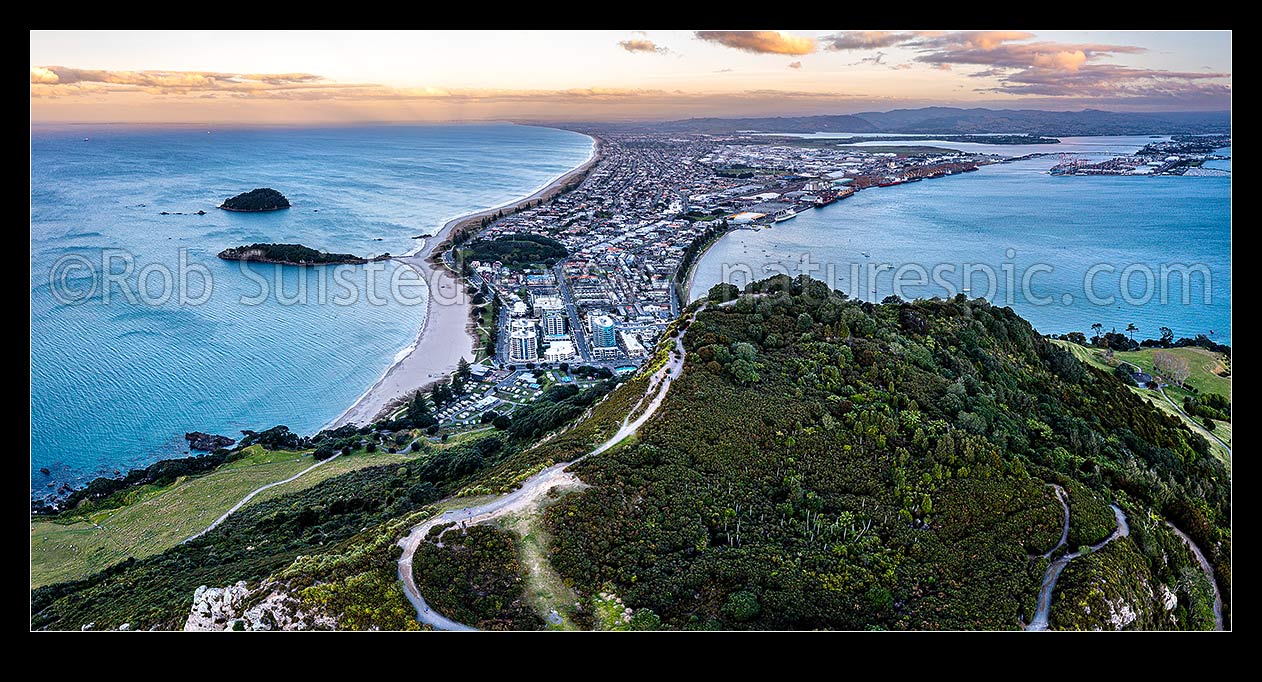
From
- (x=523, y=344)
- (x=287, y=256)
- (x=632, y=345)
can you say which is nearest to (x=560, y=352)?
(x=523, y=344)

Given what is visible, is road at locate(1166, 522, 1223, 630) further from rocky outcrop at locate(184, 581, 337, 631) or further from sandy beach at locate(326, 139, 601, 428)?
sandy beach at locate(326, 139, 601, 428)

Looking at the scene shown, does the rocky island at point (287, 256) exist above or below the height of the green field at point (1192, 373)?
above

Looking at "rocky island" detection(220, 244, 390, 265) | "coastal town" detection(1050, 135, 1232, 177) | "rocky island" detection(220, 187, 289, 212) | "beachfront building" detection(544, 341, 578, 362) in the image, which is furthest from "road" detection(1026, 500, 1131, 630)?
"rocky island" detection(220, 187, 289, 212)

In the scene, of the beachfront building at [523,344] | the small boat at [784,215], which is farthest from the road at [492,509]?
the small boat at [784,215]

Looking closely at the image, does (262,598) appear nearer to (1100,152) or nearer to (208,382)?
(208,382)

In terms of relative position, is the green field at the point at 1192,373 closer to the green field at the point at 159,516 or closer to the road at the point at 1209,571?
the road at the point at 1209,571
